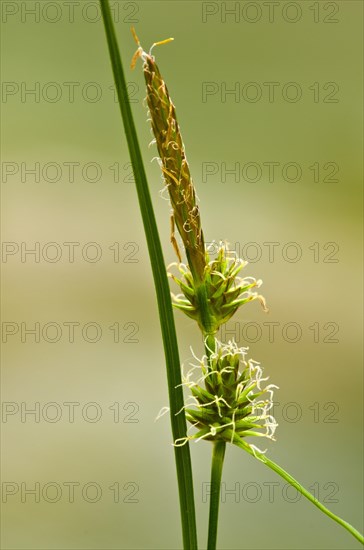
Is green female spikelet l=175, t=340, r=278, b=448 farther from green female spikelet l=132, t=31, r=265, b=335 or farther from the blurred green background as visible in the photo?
the blurred green background

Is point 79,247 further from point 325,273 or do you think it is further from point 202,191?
point 325,273

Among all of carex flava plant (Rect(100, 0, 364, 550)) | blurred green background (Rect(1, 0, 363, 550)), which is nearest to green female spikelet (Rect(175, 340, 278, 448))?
carex flava plant (Rect(100, 0, 364, 550))

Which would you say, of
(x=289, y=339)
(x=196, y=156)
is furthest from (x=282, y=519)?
(x=196, y=156)

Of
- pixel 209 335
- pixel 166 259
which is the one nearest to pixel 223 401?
pixel 209 335

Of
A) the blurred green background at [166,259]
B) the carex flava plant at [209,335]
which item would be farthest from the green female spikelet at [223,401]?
the blurred green background at [166,259]

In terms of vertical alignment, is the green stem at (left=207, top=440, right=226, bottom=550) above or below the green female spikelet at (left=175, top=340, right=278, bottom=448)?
below

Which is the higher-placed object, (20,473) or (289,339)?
(289,339)
